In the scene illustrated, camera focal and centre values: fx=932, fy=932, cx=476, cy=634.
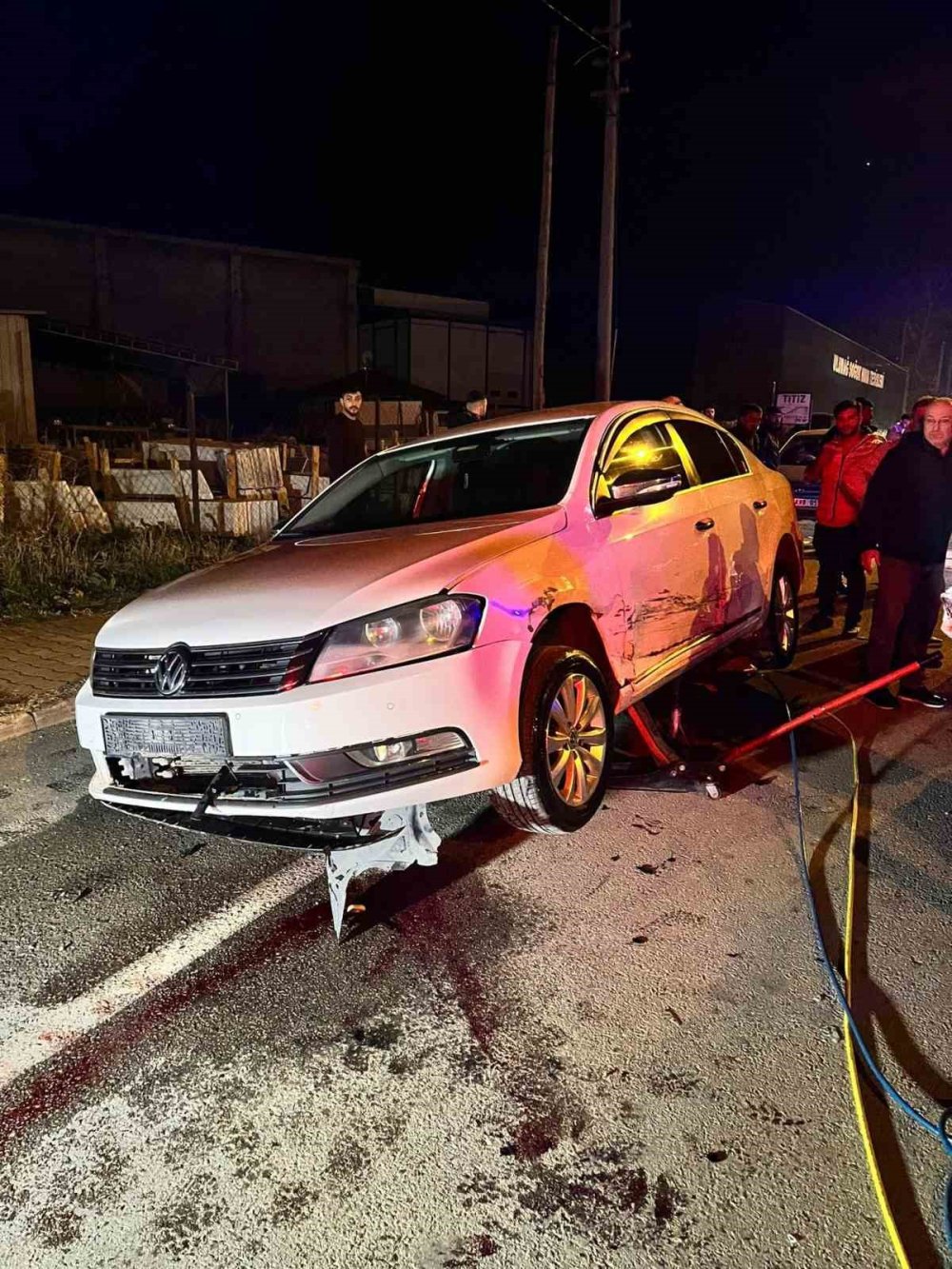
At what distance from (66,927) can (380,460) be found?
9.12 feet

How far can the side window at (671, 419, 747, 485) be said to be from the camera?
205 inches

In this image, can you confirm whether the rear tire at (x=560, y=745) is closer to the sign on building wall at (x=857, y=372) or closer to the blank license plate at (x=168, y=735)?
the blank license plate at (x=168, y=735)

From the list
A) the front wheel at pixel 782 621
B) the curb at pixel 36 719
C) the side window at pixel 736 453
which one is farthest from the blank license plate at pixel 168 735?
the front wheel at pixel 782 621

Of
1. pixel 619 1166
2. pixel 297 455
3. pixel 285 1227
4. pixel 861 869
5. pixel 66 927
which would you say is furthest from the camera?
pixel 297 455

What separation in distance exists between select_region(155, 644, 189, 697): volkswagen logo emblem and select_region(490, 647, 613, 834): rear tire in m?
1.19

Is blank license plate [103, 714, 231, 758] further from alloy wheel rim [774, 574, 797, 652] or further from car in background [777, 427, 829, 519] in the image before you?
car in background [777, 427, 829, 519]

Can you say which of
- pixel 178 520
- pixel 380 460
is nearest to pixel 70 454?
pixel 178 520

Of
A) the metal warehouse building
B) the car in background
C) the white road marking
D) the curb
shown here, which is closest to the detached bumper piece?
the white road marking

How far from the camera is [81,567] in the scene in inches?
346

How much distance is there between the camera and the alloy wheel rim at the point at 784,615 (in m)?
6.32

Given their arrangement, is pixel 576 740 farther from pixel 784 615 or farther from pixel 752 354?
pixel 752 354

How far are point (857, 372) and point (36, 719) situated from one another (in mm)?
49023

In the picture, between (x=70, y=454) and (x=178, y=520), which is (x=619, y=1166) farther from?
(x=70, y=454)

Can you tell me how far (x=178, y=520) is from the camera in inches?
439
